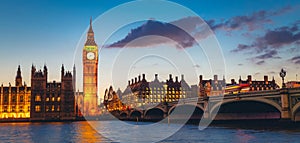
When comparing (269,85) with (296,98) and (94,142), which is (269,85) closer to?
(296,98)

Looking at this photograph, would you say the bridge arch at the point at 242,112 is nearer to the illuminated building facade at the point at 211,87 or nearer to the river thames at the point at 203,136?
the river thames at the point at 203,136

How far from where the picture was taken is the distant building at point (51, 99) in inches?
5472

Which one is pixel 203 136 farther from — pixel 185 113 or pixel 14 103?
pixel 14 103

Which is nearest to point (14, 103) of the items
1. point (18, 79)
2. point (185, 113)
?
point (18, 79)

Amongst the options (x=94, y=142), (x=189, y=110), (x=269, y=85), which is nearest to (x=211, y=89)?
(x=269, y=85)

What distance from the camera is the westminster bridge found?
53812mm

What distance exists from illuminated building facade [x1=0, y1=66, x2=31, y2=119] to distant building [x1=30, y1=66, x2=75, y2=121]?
7.36m

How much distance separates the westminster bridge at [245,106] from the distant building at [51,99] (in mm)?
35754

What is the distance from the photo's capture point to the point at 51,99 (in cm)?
14175

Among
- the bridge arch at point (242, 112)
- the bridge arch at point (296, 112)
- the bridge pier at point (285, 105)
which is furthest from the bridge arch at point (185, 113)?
the bridge pier at point (285, 105)

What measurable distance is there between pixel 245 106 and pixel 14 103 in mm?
101277

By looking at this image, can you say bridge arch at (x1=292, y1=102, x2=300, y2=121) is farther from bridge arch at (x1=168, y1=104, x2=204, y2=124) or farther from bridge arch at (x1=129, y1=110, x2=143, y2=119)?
bridge arch at (x1=129, y1=110, x2=143, y2=119)

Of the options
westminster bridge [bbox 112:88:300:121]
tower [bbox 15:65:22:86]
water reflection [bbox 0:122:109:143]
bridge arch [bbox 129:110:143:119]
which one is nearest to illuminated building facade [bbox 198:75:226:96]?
bridge arch [bbox 129:110:143:119]

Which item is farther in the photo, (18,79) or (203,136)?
(18,79)
